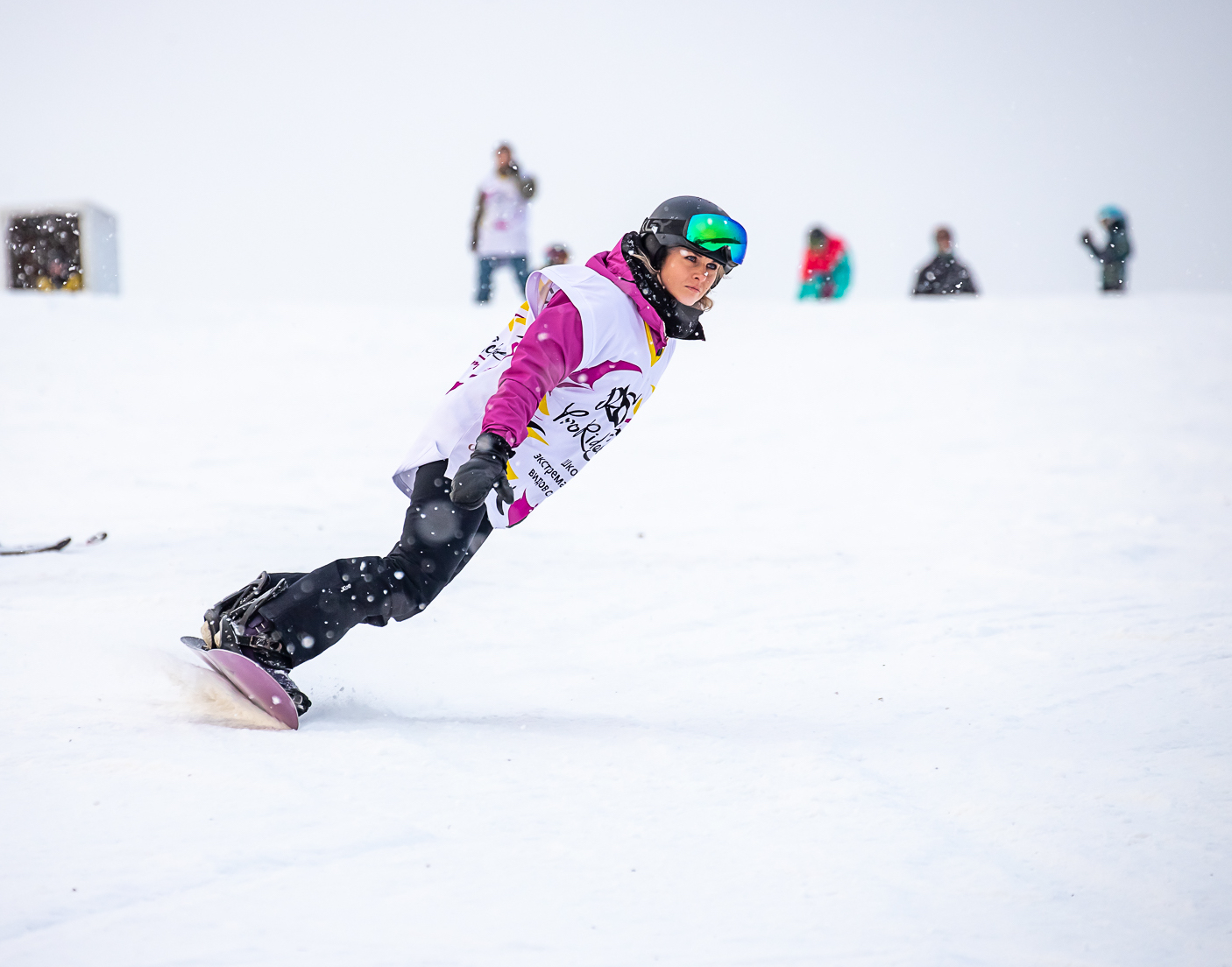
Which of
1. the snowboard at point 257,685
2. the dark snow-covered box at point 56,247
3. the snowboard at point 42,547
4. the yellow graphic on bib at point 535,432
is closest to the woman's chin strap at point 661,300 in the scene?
the yellow graphic on bib at point 535,432

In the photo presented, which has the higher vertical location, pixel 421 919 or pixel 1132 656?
pixel 421 919

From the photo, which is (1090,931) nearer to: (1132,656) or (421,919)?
(421,919)

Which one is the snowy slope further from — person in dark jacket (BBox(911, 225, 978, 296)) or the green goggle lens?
person in dark jacket (BBox(911, 225, 978, 296))

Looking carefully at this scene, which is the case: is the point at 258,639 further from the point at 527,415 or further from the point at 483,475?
the point at 527,415

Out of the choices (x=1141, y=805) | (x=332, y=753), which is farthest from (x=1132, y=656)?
(x=332, y=753)

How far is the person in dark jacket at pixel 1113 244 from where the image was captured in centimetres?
994

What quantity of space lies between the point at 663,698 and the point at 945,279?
8.59 metres

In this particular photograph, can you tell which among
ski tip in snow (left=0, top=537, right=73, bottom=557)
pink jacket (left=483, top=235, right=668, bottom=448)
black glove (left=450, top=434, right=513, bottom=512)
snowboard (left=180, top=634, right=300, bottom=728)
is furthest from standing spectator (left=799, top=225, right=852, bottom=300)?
snowboard (left=180, top=634, right=300, bottom=728)

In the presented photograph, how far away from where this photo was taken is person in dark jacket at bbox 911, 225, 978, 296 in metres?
10.4

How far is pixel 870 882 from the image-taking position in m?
1.73

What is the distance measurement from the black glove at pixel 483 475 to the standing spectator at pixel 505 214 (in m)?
6.93

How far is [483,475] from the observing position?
7.29ft

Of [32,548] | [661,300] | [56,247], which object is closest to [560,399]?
[661,300]

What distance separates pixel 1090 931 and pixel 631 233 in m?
1.85
